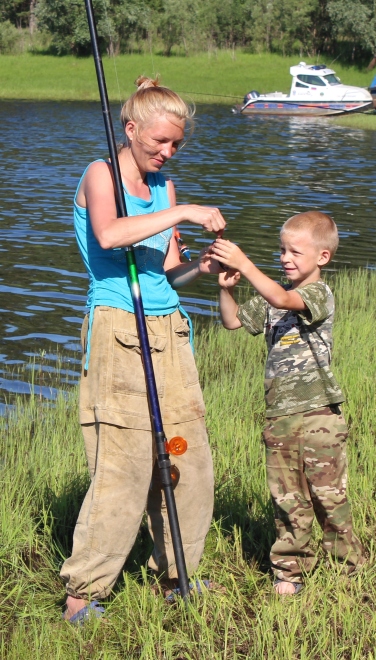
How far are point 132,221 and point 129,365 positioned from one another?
540mm

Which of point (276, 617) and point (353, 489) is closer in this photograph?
point (276, 617)

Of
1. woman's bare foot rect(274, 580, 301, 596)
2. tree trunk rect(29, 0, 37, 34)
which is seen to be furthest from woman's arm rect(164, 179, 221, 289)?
tree trunk rect(29, 0, 37, 34)

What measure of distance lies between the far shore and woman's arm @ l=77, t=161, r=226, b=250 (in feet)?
128

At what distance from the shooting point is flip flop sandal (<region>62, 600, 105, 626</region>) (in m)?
3.46

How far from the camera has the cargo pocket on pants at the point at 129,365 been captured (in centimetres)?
350

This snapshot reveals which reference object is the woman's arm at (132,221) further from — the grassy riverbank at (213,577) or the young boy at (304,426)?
the grassy riverbank at (213,577)

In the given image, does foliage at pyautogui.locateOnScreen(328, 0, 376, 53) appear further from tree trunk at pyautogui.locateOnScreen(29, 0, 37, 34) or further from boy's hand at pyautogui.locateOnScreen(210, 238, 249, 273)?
boy's hand at pyautogui.locateOnScreen(210, 238, 249, 273)

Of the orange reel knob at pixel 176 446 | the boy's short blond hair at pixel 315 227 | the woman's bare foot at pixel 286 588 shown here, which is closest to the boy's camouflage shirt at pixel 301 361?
the boy's short blond hair at pixel 315 227

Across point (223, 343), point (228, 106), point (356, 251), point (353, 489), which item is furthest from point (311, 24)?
point (353, 489)

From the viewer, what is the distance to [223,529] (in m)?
4.13

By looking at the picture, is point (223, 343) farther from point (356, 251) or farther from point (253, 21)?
point (253, 21)

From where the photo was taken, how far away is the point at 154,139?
138 inches

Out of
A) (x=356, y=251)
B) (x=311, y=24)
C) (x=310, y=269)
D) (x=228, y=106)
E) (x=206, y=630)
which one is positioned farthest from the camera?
(x=311, y=24)

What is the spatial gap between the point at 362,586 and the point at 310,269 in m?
1.23
